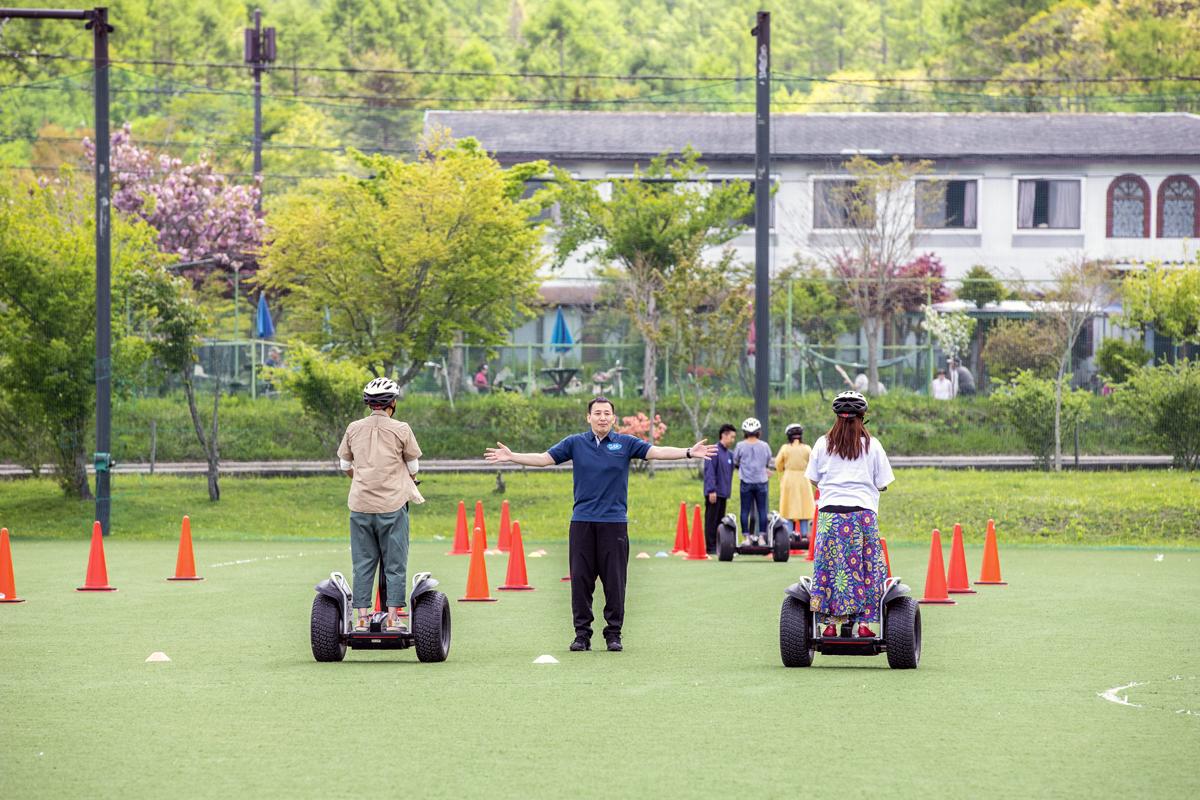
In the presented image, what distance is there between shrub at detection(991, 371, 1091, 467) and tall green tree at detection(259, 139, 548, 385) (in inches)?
382

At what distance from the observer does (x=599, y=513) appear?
45.0ft

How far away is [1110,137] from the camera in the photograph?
58.5 m

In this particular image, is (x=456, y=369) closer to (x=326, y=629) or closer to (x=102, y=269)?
(x=102, y=269)

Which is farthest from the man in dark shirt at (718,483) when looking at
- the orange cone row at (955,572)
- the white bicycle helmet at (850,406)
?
the white bicycle helmet at (850,406)

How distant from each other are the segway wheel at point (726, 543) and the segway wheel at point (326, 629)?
11384mm

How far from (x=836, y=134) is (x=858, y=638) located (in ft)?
154

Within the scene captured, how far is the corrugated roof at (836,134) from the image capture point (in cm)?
5669

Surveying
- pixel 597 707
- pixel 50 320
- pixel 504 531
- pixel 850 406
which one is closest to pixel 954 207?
pixel 50 320

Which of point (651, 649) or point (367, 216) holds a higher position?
point (367, 216)

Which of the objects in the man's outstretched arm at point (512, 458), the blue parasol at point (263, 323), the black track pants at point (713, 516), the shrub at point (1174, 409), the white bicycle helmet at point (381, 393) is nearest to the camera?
the white bicycle helmet at point (381, 393)

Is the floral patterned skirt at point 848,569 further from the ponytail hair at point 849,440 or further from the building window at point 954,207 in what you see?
the building window at point 954,207

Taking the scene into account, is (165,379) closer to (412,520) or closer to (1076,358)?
(412,520)

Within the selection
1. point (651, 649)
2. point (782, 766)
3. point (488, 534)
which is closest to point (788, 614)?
point (651, 649)

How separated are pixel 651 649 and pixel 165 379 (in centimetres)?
2444
